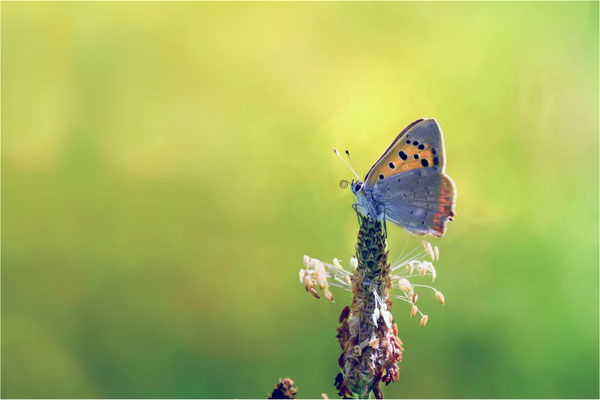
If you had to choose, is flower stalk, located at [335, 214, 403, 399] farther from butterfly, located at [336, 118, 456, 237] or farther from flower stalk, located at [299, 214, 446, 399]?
butterfly, located at [336, 118, 456, 237]

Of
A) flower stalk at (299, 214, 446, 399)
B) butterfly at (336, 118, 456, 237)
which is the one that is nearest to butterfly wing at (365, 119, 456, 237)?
butterfly at (336, 118, 456, 237)

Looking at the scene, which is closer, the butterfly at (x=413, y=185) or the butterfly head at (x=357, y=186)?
the butterfly at (x=413, y=185)

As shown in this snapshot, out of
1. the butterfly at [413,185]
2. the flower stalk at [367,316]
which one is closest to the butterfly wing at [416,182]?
the butterfly at [413,185]

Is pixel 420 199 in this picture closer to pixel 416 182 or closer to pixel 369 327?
pixel 416 182

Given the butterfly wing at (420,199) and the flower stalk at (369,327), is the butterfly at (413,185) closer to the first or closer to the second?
the butterfly wing at (420,199)

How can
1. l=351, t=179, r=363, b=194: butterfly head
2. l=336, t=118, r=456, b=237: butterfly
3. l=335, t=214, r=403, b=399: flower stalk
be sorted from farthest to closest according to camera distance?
l=351, t=179, r=363, b=194: butterfly head
l=336, t=118, r=456, b=237: butterfly
l=335, t=214, r=403, b=399: flower stalk

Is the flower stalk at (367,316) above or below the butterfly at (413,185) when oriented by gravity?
below

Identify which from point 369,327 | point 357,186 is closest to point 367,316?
point 369,327

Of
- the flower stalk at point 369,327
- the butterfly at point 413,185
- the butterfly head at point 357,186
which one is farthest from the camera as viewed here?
the butterfly head at point 357,186

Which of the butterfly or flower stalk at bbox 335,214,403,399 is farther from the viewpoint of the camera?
the butterfly
